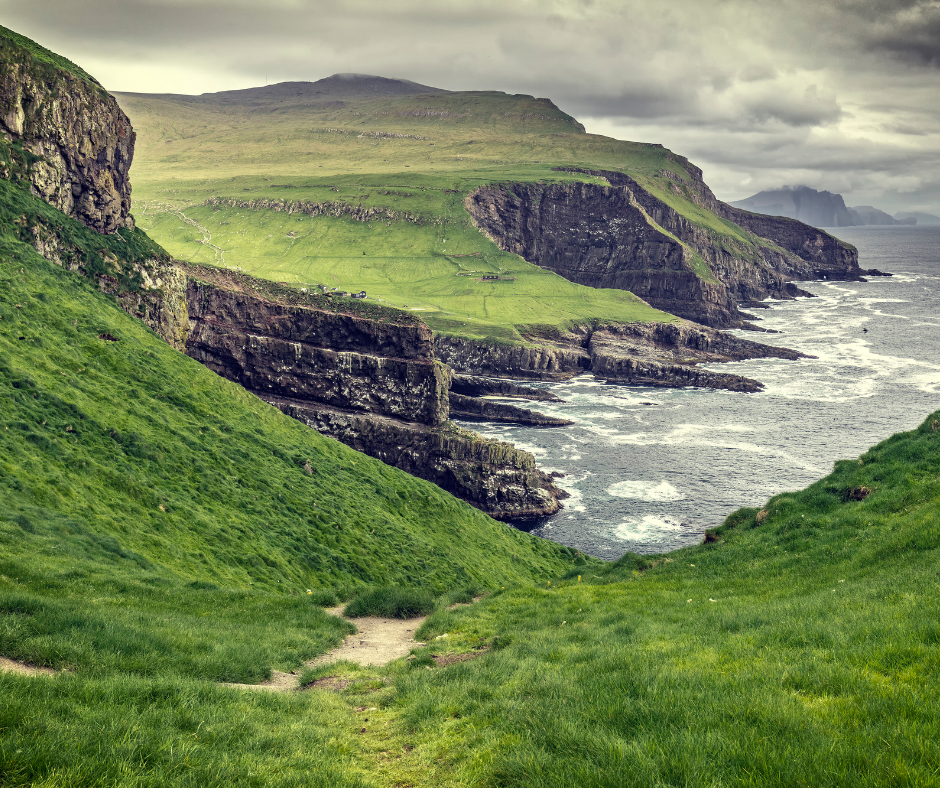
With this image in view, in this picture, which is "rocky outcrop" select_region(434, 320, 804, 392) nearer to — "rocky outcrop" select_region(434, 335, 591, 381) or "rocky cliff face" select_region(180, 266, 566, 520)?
"rocky outcrop" select_region(434, 335, 591, 381)

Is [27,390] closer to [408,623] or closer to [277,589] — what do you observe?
[277,589]

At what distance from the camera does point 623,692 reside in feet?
36.7

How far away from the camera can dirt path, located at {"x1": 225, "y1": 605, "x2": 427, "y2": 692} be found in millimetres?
16734

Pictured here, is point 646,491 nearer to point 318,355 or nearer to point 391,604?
point 318,355

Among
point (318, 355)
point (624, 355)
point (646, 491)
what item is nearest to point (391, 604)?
point (646, 491)

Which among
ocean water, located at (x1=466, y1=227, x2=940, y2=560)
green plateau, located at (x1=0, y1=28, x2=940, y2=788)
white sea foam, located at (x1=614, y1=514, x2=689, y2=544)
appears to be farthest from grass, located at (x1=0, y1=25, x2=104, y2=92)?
white sea foam, located at (x1=614, y1=514, x2=689, y2=544)

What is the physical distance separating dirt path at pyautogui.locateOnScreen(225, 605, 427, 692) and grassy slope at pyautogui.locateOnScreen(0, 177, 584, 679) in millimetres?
528

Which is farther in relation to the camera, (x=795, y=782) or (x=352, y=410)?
(x=352, y=410)

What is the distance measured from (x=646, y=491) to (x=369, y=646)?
78014 millimetres

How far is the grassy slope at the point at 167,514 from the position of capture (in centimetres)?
1664

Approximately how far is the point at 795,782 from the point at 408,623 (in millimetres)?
18267

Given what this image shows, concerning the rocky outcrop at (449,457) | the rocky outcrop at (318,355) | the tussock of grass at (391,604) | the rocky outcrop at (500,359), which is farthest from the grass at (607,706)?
the rocky outcrop at (500,359)

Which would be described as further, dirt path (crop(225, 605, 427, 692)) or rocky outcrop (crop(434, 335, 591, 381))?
rocky outcrop (crop(434, 335, 591, 381))

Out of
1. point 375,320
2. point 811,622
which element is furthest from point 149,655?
point 375,320
